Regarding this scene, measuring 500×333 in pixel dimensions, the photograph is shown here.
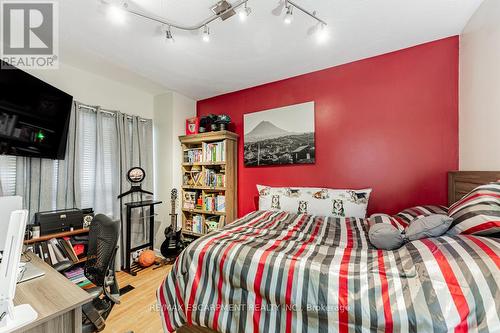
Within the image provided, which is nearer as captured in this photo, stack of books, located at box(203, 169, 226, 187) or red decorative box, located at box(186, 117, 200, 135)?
stack of books, located at box(203, 169, 226, 187)

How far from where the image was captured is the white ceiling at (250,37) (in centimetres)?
150

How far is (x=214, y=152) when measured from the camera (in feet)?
9.43

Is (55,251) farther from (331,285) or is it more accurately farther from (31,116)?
(331,285)

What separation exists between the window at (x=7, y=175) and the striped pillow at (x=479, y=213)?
3.42m

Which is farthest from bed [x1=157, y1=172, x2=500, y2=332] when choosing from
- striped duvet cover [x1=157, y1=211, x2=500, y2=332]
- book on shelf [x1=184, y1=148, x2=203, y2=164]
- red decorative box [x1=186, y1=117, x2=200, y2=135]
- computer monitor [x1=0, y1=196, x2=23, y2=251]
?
red decorative box [x1=186, y1=117, x2=200, y2=135]

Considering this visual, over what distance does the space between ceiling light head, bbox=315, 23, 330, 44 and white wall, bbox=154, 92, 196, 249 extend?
7.08 feet

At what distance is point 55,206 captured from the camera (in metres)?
2.19

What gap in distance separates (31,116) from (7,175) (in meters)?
0.62

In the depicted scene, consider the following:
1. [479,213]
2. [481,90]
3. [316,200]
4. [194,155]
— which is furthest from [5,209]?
[481,90]

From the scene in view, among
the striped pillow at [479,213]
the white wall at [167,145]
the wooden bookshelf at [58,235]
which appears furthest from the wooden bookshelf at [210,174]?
the striped pillow at [479,213]

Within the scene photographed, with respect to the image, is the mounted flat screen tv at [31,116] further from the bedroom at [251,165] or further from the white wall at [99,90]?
the white wall at [99,90]

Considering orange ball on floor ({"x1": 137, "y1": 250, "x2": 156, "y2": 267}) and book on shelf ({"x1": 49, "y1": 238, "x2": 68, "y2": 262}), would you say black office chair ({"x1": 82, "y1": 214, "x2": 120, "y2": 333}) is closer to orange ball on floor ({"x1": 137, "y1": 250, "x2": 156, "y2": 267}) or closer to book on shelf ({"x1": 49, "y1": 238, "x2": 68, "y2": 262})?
book on shelf ({"x1": 49, "y1": 238, "x2": 68, "y2": 262})

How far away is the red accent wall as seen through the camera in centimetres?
191

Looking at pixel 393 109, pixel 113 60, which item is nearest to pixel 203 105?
pixel 113 60
